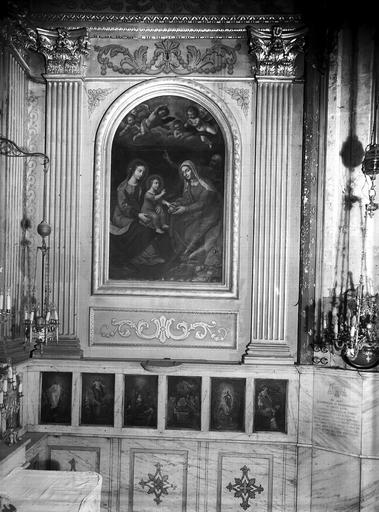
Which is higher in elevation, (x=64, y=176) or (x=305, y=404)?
(x=64, y=176)

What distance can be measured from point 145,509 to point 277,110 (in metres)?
5.41

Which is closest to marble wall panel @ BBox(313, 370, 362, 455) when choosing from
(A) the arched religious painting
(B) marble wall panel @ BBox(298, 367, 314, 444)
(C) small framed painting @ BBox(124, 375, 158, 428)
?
(B) marble wall panel @ BBox(298, 367, 314, 444)

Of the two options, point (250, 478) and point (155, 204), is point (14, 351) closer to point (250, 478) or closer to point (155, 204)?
point (155, 204)

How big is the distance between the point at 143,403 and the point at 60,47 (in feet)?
15.7

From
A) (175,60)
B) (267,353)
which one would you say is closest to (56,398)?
(267,353)

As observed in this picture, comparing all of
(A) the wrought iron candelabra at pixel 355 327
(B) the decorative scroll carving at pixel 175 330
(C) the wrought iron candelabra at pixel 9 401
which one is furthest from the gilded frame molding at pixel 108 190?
(C) the wrought iron candelabra at pixel 9 401

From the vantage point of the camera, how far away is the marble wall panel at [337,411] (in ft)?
22.4

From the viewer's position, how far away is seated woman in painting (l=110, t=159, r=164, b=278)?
7699 millimetres

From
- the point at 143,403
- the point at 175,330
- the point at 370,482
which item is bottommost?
the point at 370,482

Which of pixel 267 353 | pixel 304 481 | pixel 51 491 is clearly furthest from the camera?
pixel 267 353

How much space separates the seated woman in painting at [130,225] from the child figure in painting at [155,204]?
0.06 m

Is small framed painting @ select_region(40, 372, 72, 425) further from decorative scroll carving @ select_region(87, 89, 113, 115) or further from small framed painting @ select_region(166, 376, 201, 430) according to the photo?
decorative scroll carving @ select_region(87, 89, 113, 115)

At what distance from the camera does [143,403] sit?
24.3ft

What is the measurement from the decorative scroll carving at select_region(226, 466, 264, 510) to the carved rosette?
5.65m
